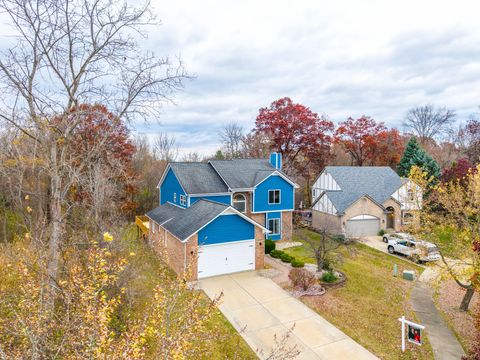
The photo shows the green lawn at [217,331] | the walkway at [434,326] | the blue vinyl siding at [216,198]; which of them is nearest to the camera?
the green lawn at [217,331]

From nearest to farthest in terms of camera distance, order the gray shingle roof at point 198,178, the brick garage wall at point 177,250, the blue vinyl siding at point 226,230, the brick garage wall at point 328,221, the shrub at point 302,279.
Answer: the shrub at point 302,279
the brick garage wall at point 177,250
the blue vinyl siding at point 226,230
the gray shingle roof at point 198,178
the brick garage wall at point 328,221

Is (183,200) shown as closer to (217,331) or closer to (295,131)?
(217,331)

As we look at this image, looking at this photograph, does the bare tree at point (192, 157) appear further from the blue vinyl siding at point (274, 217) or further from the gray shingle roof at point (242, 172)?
the blue vinyl siding at point (274, 217)

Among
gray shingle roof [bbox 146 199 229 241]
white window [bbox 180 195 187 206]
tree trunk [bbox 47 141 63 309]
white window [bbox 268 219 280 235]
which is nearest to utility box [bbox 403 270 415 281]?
white window [bbox 268 219 280 235]

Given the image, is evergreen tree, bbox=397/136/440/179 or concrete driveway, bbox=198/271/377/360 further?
evergreen tree, bbox=397/136/440/179

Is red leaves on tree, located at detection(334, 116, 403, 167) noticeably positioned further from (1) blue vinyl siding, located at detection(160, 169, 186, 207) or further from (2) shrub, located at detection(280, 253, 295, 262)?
(2) shrub, located at detection(280, 253, 295, 262)

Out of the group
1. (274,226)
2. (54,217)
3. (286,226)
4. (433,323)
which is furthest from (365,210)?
(54,217)

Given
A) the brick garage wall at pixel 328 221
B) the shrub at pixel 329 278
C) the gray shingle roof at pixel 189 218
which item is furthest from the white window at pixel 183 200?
the brick garage wall at pixel 328 221
